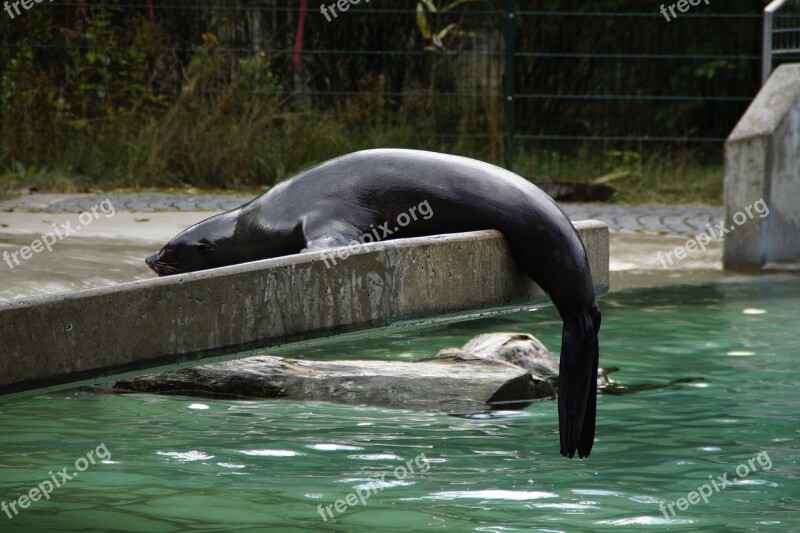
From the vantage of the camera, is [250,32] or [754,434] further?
[250,32]

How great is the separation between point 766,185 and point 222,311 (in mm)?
7027

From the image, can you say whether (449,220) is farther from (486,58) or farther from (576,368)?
(486,58)

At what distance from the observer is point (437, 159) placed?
14.4 ft

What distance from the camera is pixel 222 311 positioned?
11.7 feet

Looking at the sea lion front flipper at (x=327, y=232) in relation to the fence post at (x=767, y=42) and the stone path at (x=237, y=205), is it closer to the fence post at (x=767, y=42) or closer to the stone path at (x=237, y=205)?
the stone path at (x=237, y=205)

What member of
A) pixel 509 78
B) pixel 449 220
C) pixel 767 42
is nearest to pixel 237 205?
pixel 509 78

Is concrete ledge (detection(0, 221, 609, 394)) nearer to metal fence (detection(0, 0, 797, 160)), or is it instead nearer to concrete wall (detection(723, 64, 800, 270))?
concrete wall (detection(723, 64, 800, 270))

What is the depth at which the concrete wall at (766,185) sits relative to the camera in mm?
9641

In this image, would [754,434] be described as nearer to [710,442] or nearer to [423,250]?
[710,442]

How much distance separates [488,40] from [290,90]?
2.53 meters

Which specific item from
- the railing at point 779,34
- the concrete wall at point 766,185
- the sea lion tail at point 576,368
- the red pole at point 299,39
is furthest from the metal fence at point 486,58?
the sea lion tail at point 576,368

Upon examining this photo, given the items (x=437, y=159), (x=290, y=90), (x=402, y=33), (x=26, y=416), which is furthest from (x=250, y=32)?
(x=437, y=159)

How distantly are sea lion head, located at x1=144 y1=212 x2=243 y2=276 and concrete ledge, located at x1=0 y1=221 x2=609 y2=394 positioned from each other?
98 cm

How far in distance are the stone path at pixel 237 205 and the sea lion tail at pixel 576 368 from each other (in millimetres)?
7306
